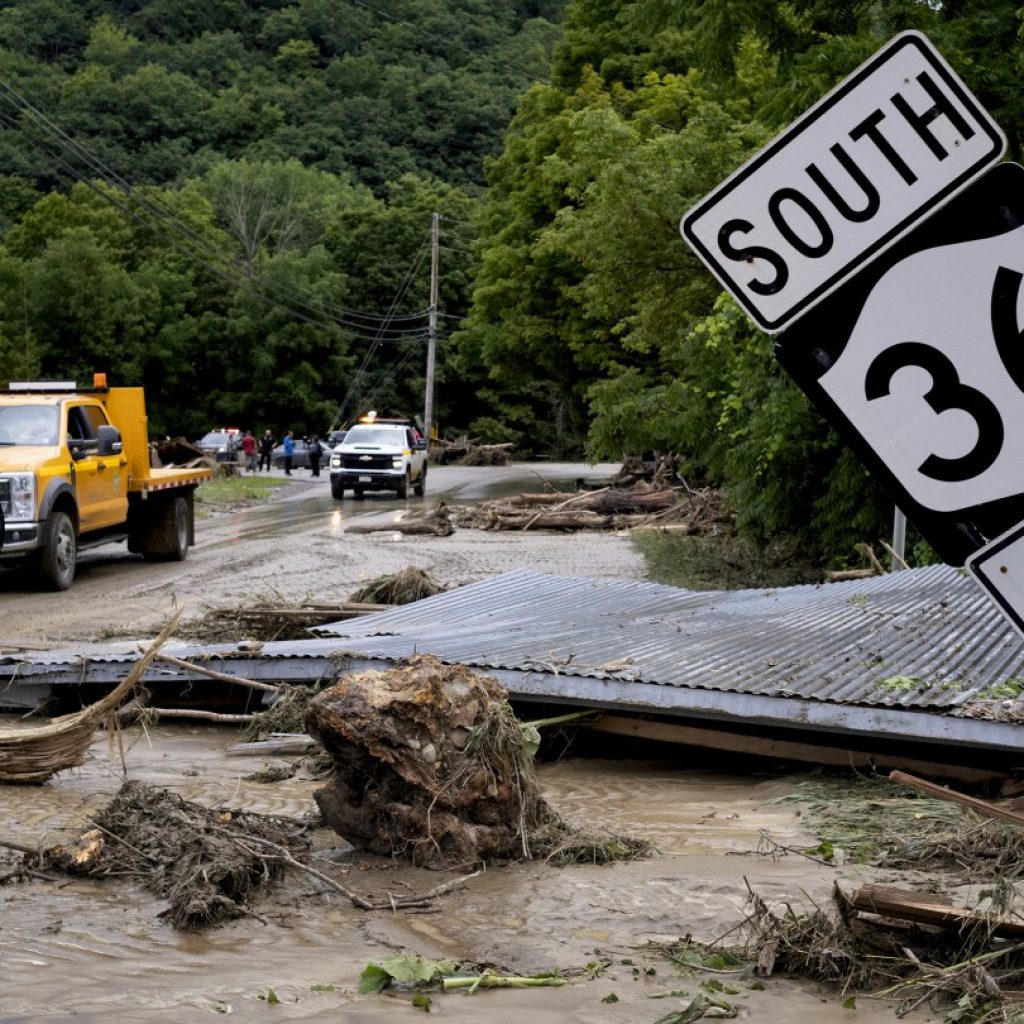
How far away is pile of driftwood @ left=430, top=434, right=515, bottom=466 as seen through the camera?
65.6 m

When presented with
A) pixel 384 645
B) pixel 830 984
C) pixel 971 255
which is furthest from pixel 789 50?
pixel 971 255

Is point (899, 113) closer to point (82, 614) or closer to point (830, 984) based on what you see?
point (830, 984)

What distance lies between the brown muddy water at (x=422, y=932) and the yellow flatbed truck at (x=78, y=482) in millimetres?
9152

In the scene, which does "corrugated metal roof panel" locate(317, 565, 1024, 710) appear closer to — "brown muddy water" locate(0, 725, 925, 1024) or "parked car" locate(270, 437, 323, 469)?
"brown muddy water" locate(0, 725, 925, 1024)

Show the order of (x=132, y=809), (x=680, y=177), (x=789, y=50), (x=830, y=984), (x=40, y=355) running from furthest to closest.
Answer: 1. (x=40, y=355)
2. (x=680, y=177)
3. (x=789, y=50)
4. (x=132, y=809)
5. (x=830, y=984)

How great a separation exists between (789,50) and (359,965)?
501 inches

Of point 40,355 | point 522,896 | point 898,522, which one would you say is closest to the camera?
point 522,896

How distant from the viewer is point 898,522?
566 inches

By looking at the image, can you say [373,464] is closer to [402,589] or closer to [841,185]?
[402,589]

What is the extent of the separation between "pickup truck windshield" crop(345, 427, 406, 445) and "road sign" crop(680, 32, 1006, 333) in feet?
116

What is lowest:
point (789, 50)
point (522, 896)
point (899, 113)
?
point (522, 896)

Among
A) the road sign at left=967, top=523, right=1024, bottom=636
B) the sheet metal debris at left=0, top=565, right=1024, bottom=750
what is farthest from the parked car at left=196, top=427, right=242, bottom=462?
the road sign at left=967, top=523, right=1024, bottom=636

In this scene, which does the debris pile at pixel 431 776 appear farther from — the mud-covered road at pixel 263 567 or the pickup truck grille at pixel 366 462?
the pickup truck grille at pixel 366 462

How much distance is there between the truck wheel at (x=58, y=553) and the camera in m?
16.7
